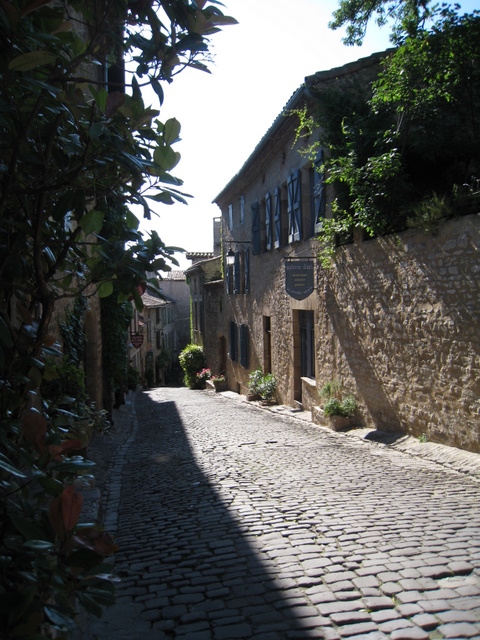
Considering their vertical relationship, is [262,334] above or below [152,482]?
above

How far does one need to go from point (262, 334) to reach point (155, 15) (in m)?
14.2

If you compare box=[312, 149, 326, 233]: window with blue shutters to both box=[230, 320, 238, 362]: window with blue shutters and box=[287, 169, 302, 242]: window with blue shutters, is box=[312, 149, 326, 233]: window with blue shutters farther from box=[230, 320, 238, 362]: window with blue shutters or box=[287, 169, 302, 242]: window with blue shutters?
box=[230, 320, 238, 362]: window with blue shutters

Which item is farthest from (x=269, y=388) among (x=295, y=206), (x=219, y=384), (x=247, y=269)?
(x=219, y=384)

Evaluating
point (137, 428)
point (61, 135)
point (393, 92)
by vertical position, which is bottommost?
point (137, 428)

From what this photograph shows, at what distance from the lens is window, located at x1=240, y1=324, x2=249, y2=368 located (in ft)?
61.0

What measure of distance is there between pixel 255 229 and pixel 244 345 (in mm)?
3841

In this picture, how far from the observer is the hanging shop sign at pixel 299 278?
1146 cm

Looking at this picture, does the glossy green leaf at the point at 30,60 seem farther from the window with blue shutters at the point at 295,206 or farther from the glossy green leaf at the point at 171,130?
the window with blue shutters at the point at 295,206

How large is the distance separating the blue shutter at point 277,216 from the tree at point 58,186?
11.5m

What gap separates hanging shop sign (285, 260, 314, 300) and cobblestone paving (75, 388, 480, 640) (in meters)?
4.32

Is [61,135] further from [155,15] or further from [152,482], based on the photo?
[152,482]

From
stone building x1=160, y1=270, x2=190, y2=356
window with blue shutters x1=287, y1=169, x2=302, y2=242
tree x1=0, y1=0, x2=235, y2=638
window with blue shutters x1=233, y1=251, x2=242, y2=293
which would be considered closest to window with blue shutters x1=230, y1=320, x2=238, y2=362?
window with blue shutters x1=233, y1=251, x2=242, y2=293

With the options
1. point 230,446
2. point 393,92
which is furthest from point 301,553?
point 393,92

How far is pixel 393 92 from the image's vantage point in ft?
27.7
